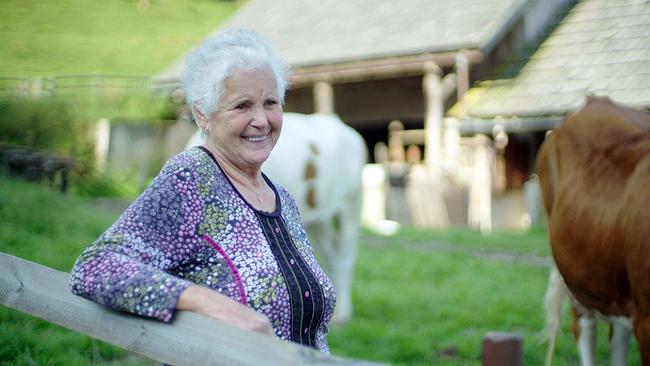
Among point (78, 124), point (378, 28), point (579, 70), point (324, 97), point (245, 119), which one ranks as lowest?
point (324, 97)

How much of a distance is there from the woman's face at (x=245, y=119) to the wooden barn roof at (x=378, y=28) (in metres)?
12.5

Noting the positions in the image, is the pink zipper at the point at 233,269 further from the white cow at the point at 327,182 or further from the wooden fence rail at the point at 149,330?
the white cow at the point at 327,182

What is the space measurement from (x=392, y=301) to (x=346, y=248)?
23.4 inches

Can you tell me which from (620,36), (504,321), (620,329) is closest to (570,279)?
(620,329)

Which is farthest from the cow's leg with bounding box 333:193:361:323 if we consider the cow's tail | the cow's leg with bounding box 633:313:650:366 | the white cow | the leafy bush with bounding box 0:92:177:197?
the cow's leg with bounding box 633:313:650:366

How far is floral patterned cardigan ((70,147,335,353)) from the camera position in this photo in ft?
5.67

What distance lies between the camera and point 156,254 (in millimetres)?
1891

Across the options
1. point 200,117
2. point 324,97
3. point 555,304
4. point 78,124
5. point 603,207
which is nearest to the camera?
point 200,117

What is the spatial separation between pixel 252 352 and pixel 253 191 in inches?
31.6

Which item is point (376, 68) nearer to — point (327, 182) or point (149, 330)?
point (327, 182)

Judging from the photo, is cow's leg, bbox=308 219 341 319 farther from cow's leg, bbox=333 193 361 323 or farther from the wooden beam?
the wooden beam

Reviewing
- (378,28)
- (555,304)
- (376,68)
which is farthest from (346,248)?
(378,28)

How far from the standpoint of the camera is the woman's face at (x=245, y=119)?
2.12 metres

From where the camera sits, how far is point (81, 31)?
4.99 m
